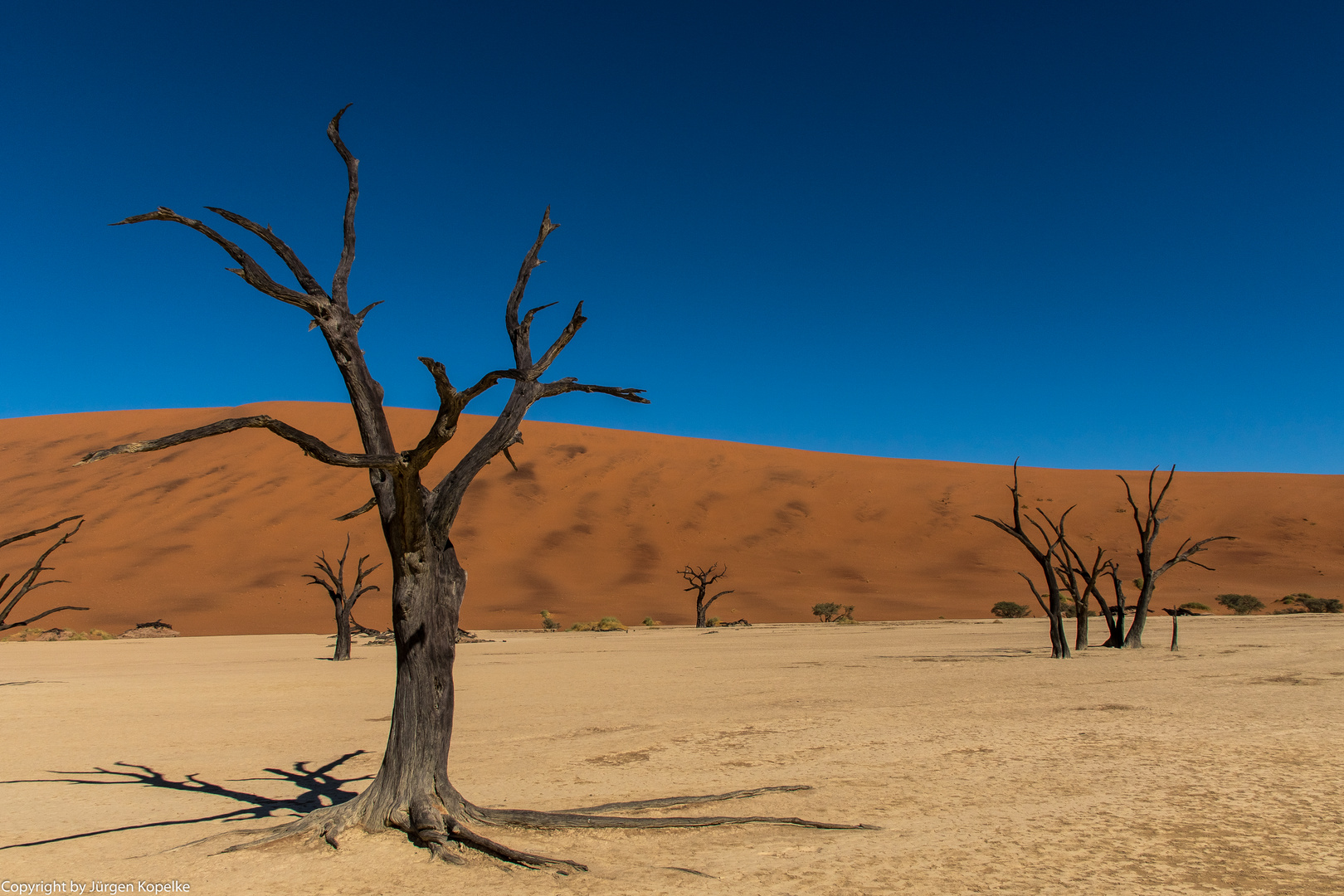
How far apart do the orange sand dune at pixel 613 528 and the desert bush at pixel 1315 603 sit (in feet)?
10.3

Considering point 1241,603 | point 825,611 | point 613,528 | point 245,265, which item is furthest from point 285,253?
point 613,528

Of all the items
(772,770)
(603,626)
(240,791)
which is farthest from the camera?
(603,626)

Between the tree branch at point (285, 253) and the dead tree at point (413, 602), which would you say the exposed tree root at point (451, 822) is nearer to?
the dead tree at point (413, 602)

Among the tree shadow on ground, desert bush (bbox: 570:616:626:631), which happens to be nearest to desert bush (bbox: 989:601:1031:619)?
desert bush (bbox: 570:616:626:631)

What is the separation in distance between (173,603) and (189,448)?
Result: 28011 millimetres

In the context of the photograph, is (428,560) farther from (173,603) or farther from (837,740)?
(173,603)

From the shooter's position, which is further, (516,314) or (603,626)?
(603,626)

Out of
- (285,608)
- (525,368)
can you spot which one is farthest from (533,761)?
(285,608)

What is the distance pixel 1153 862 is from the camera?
4211 millimetres

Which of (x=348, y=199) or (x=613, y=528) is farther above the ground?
(x=348, y=199)

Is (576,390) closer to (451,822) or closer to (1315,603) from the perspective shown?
(451,822)

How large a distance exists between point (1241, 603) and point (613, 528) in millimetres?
28844

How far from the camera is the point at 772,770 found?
6770 millimetres

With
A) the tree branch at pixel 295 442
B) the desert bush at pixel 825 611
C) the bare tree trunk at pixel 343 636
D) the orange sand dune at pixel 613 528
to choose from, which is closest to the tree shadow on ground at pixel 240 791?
the tree branch at pixel 295 442
